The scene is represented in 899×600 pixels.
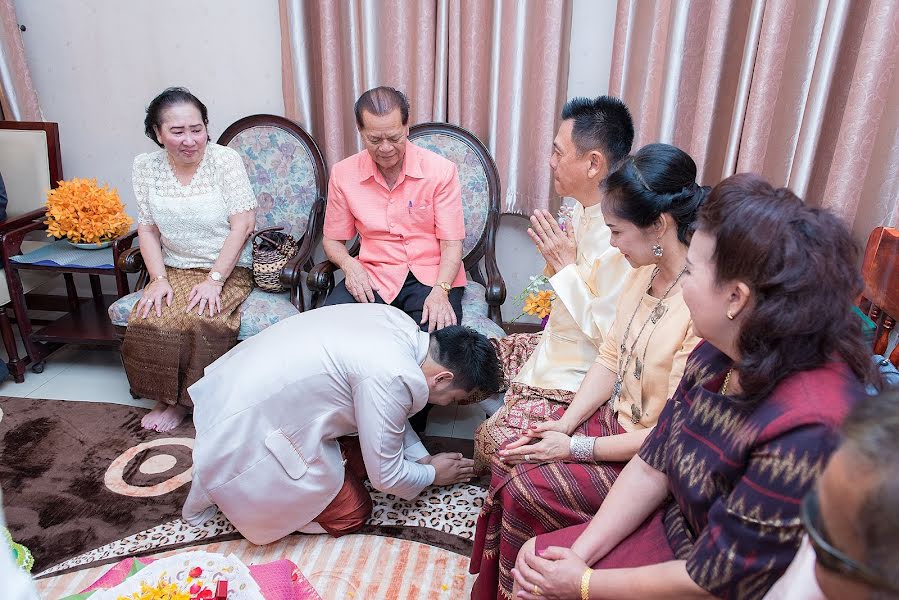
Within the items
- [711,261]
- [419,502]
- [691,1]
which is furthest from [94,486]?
[691,1]

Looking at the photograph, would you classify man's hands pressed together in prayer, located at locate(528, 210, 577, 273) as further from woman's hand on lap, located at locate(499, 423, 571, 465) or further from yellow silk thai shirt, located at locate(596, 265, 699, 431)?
woman's hand on lap, located at locate(499, 423, 571, 465)

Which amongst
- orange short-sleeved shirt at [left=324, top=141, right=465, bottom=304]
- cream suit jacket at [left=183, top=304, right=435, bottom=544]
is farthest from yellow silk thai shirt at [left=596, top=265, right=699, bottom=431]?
orange short-sleeved shirt at [left=324, top=141, right=465, bottom=304]

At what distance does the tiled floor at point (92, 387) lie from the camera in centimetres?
258

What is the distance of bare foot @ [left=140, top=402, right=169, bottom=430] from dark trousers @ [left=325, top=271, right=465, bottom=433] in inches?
32.1

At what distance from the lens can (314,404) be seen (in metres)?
1.78

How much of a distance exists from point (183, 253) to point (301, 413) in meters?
1.16

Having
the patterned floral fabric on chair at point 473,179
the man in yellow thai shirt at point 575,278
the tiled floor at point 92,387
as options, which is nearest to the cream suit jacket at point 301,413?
the man in yellow thai shirt at point 575,278

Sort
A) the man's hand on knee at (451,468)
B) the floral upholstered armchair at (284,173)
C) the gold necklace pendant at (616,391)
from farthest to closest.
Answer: the floral upholstered armchair at (284,173), the man's hand on knee at (451,468), the gold necklace pendant at (616,391)

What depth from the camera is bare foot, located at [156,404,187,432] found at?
98.2 inches

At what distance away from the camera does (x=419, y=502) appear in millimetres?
2098

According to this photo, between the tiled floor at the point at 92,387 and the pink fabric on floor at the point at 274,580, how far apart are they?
42.6 inches

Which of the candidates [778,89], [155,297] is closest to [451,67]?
[778,89]

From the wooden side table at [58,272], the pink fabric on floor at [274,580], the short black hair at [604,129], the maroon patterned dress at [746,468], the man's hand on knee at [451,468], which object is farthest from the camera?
the wooden side table at [58,272]

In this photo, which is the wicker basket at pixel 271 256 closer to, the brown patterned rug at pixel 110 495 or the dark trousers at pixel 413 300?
the dark trousers at pixel 413 300
